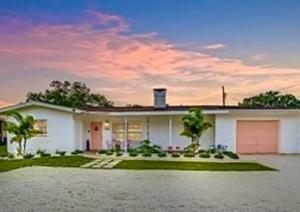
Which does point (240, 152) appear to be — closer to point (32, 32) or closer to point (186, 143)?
point (186, 143)

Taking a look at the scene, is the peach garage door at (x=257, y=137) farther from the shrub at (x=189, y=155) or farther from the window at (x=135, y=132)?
the window at (x=135, y=132)

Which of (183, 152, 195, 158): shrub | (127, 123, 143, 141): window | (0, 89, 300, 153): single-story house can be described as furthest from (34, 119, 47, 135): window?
(183, 152, 195, 158): shrub

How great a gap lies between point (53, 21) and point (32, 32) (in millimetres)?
1458

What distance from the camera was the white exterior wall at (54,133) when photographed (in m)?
23.4

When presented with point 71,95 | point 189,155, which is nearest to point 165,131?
point 189,155

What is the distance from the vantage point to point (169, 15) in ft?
51.5

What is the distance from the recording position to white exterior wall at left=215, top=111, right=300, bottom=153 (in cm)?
2339

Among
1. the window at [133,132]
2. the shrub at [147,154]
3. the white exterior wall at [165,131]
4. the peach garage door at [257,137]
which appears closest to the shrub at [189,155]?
the shrub at [147,154]

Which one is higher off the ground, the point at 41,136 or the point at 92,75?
the point at 92,75

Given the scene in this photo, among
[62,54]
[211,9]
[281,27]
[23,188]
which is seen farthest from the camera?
[62,54]

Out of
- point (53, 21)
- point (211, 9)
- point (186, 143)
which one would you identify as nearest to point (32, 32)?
point (53, 21)

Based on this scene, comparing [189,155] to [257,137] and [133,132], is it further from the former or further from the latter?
[133,132]

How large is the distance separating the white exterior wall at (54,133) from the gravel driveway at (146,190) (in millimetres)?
9324

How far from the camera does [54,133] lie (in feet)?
77.5
